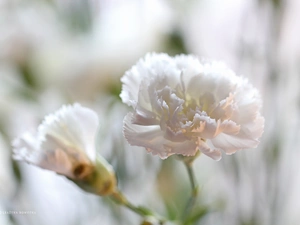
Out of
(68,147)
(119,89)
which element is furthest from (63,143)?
(119,89)

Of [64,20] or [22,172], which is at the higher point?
[64,20]

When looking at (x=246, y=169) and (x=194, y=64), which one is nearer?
(x=194, y=64)

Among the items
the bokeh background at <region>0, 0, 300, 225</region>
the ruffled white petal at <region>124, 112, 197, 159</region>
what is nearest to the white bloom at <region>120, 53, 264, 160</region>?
the ruffled white petal at <region>124, 112, 197, 159</region>

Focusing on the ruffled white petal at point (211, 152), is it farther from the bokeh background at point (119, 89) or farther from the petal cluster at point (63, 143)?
the bokeh background at point (119, 89)

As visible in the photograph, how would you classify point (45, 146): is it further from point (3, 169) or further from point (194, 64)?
point (3, 169)

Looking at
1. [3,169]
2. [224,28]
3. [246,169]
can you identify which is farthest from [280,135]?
[3,169]

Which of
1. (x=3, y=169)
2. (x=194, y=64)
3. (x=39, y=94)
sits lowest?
(x=3, y=169)

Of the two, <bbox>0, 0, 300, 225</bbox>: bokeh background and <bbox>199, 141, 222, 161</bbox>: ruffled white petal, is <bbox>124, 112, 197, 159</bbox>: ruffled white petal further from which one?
<bbox>0, 0, 300, 225</bbox>: bokeh background
